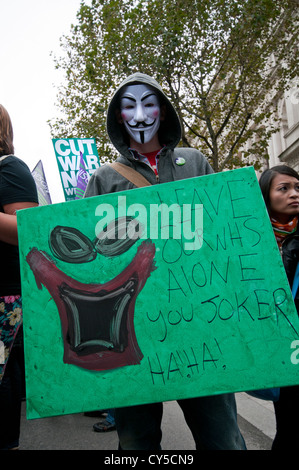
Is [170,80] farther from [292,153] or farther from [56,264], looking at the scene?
[56,264]

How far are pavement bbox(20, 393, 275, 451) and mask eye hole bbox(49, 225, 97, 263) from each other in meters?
2.25

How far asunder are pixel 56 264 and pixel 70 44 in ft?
46.7

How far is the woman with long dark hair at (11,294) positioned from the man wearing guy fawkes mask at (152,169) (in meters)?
0.31

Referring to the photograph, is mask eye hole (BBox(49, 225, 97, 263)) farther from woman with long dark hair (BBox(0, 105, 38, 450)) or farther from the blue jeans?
the blue jeans

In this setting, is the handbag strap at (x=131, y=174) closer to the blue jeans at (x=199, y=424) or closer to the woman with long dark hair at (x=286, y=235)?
the woman with long dark hair at (x=286, y=235)

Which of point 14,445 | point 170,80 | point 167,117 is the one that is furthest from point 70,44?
point 14,445

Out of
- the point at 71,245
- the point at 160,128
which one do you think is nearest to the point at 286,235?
the point at 160,128

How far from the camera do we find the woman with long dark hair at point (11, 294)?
6.25 feet

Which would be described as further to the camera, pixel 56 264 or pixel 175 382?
pixel 56 264

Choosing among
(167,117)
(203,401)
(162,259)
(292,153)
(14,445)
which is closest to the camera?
(162,259)

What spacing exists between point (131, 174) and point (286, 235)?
84 centimetres

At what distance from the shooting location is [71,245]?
165cm

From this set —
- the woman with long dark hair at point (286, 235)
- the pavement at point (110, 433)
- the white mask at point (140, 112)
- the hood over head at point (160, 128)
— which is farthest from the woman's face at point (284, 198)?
the pavement at point (110, 433)

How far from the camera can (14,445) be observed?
191 centimetres
